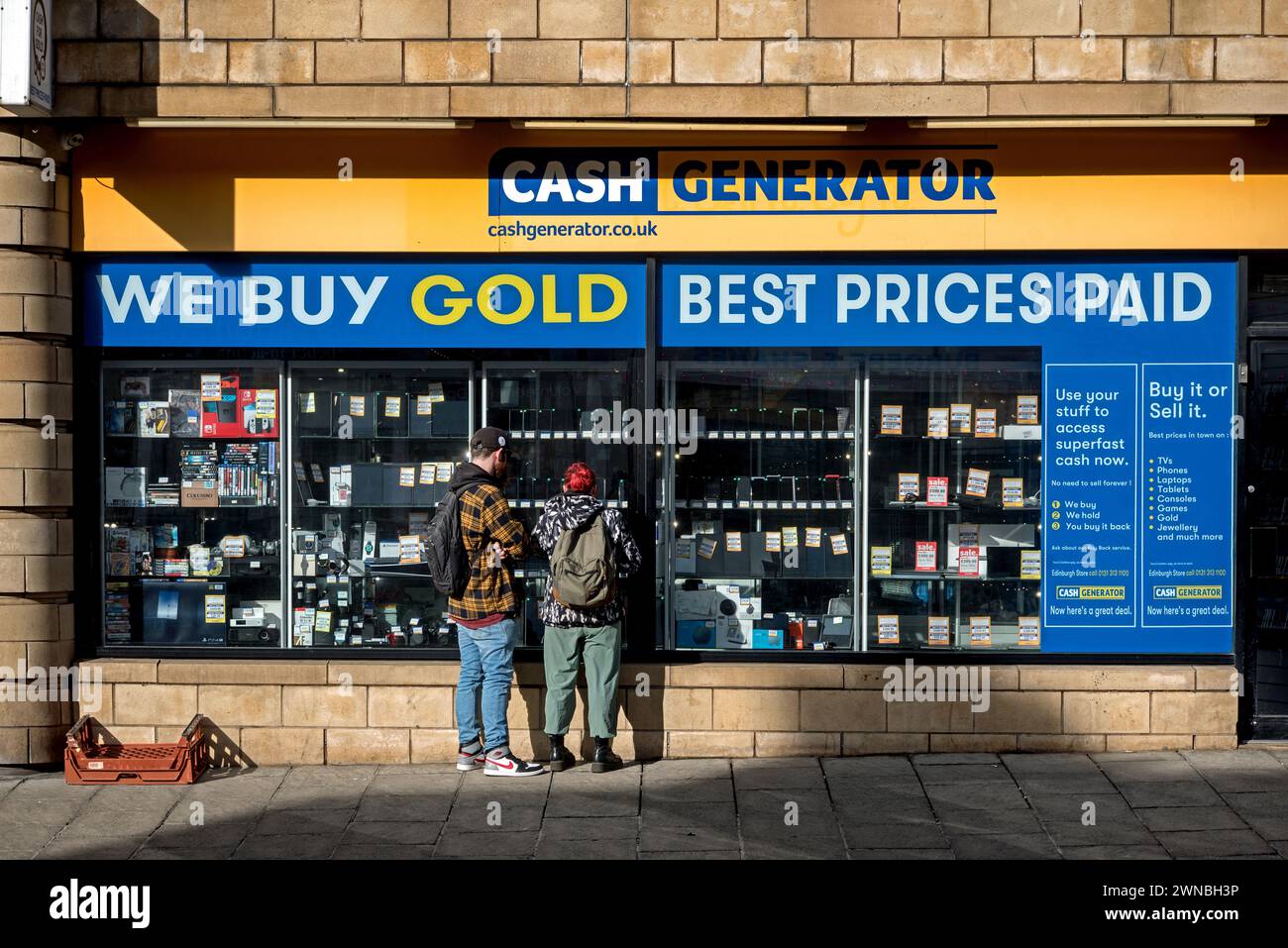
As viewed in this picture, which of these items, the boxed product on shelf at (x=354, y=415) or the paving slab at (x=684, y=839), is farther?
the boxed product on shelf at (x=354, y=415)

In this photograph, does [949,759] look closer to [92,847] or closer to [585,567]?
[585,567]

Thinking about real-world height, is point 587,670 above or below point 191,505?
below

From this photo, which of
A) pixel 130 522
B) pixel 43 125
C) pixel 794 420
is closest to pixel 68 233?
pixel 43 125

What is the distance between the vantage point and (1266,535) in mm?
8555

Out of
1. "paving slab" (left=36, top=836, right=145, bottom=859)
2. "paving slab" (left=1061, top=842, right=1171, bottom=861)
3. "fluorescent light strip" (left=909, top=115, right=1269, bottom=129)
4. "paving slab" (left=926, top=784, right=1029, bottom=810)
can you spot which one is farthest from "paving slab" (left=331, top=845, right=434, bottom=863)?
"fluorescent light strip" (left=909, top=115, right=1269, bottom=129)

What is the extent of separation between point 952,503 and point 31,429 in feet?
18.4

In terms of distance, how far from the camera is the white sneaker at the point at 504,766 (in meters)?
8.06

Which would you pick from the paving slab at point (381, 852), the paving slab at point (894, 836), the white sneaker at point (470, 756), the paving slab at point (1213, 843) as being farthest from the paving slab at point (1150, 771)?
the paving slab at point (381, 852)

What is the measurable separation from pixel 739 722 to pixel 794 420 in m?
1.91

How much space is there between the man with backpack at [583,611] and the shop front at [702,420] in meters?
0.34

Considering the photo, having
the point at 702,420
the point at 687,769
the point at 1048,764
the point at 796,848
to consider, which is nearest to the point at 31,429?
the point at 702,420

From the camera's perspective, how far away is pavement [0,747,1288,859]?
687 centimetres

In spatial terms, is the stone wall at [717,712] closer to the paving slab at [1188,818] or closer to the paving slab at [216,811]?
the paving slab at [216,811]

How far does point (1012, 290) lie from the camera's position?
28.0ft
